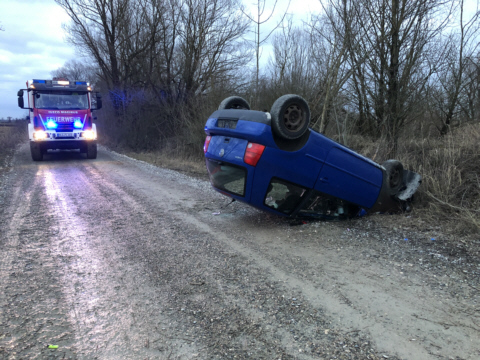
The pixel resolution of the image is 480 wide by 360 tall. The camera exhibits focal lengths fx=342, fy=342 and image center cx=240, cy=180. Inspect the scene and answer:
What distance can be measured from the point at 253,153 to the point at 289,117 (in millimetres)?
690

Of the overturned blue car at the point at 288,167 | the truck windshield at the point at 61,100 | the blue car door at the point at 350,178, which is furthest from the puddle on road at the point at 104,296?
the truck windshield at the point at 61,100

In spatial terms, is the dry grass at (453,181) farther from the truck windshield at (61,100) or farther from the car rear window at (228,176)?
the truck windshield at (61,100)

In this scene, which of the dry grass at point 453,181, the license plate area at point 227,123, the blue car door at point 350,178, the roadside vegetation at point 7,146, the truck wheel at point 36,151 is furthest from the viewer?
the truck wheel at point 36,151

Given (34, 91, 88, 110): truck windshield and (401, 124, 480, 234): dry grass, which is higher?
(34, 91, 88, 110): truck windshield

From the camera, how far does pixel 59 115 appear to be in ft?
45.5

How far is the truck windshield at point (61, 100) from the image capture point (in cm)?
1365

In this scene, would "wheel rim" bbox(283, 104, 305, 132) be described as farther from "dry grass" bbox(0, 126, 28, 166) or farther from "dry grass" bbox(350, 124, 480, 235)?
"dry grass" bbox(0, 126, 28, 166)

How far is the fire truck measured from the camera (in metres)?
13.6

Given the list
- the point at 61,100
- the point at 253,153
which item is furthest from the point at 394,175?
the point at 61,100

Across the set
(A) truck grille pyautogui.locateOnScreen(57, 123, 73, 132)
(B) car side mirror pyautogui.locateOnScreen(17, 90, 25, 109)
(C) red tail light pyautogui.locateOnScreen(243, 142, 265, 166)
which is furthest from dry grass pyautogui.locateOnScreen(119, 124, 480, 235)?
(B) car side mirror pyautogui.locateOnScreen(17, 90, 25, 109)

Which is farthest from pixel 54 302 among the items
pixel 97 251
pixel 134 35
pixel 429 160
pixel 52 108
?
pixel 134 35

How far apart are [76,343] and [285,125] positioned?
3328 millimetres

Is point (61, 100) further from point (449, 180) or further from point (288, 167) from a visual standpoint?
point (449, 180)

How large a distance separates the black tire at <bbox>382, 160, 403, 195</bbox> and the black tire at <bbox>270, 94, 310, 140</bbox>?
204 centimetres
